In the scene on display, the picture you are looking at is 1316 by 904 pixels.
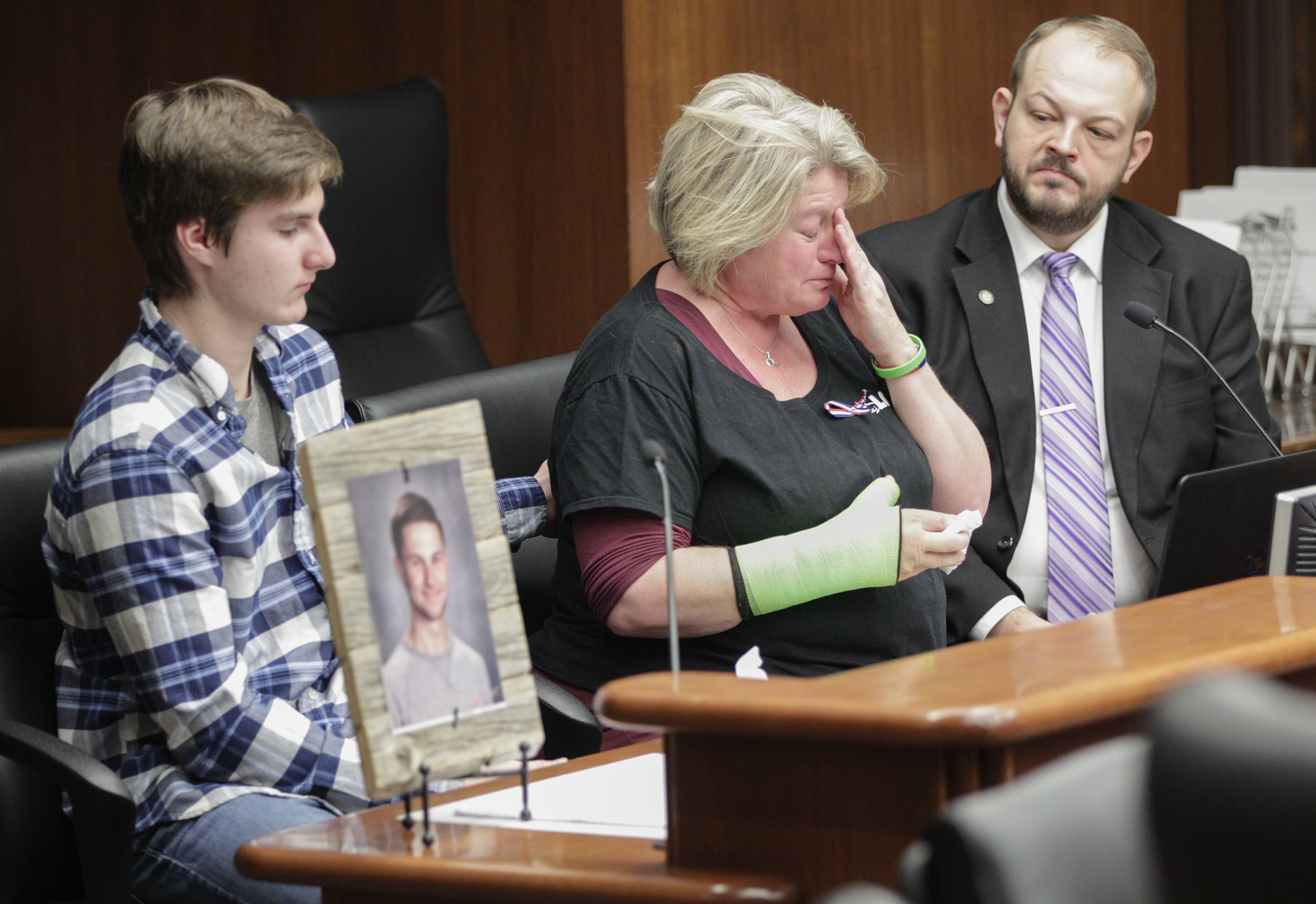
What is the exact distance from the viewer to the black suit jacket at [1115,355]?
230 centimetres

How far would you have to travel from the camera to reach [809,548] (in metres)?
1.70

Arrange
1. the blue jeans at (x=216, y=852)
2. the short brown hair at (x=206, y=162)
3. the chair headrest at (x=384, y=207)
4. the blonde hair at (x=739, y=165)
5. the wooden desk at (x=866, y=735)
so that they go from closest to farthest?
the wooden desk at (x=866, y=735), the blue jeans at (x=216, y=852), the short brown hair at (x=206, y=162), the blonde hair at (x=739, y=165), the chair headrest at (x=384, y=207)

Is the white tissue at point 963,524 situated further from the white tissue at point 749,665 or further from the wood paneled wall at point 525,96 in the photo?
the wood paneled wall at point 525,96

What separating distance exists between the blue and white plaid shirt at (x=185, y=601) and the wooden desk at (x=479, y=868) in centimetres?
28

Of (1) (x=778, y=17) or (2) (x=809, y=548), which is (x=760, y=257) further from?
(1) (x=778, y=17)

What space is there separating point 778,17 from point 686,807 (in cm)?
249

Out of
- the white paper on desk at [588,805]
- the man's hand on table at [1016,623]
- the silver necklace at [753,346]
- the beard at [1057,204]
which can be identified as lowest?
the man's hand on table at [1016,623]

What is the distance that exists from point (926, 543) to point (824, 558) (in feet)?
0.40

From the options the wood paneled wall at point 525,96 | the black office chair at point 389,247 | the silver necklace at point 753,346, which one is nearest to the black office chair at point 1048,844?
the silver necklace at point 753,346

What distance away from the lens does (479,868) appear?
3.48ft

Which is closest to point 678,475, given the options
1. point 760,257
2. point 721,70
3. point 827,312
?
point 760,257

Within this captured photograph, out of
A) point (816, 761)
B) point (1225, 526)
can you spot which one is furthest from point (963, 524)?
point (816, 761)

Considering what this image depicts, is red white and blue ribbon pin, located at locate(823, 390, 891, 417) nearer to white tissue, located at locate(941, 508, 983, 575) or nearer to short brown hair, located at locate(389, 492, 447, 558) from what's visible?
white tissue, located at locate(941, 508, 983, 575)

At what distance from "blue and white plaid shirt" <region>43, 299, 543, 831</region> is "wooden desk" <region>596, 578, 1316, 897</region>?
0.54 m
